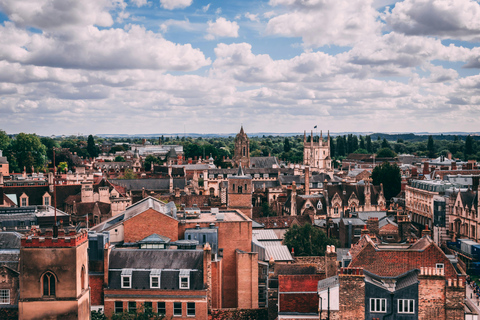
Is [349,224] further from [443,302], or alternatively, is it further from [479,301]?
[443,302]

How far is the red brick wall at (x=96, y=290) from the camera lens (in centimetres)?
3669

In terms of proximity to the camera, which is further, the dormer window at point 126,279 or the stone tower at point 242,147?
the stone tower at point 242,147

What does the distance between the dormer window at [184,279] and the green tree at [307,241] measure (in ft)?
79.1

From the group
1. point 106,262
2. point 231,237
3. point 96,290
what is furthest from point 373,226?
point 96,290

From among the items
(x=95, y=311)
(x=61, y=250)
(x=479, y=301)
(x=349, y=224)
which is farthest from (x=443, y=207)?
(x=61, y=250)

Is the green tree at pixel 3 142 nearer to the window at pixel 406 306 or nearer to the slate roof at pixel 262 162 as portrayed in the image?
the slate roof at pixel 262 162

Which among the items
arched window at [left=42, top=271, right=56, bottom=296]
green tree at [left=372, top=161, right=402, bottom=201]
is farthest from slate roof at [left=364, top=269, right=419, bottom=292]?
green tree at [left=372, top=161, right=402, bottom=201]

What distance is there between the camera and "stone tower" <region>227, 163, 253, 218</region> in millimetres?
72000

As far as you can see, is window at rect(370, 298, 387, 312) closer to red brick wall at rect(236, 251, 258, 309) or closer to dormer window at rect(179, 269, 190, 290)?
dormer window at rect(179, 269, 190, 290)

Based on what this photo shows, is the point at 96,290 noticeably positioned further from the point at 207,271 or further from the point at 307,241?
the point at 307,241

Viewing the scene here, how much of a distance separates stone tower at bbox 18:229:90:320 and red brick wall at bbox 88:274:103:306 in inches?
397

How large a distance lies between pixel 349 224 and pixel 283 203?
28.2 metres

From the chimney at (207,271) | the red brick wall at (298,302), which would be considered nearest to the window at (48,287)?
the chimney at (207,271)

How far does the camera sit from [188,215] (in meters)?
48.3
